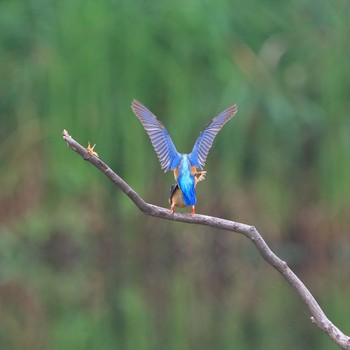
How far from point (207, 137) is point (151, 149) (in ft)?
24.3

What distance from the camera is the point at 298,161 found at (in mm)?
11227

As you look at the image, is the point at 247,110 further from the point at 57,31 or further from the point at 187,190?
the point at 187,190

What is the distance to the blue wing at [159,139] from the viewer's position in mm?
3318

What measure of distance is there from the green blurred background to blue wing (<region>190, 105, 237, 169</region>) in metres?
6.76

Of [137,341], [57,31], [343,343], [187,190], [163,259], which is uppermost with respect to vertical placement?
[57,31]

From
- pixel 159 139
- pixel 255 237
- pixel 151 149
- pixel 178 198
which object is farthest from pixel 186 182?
pixel 151 149

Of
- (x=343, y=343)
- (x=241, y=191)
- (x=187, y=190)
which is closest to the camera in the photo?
(x=343, y=343)

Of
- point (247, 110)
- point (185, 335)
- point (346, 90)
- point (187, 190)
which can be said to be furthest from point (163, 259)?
point (187, 190)

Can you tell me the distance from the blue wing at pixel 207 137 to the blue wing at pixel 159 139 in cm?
5

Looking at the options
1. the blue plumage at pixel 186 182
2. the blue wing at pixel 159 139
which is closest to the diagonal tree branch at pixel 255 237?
the blue plumage at pixel 186 182

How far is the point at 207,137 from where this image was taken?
3455mm

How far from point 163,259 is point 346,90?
2149 mm

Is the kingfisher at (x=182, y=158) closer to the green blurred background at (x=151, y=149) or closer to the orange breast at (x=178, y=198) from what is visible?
the orange breast at (x=178, y=198)

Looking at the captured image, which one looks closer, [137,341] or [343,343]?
[343,343]
